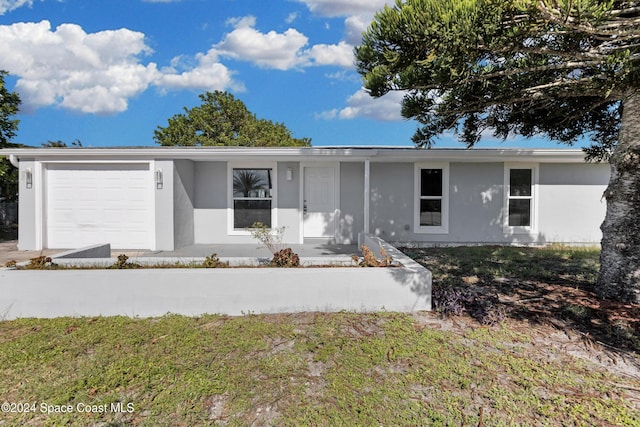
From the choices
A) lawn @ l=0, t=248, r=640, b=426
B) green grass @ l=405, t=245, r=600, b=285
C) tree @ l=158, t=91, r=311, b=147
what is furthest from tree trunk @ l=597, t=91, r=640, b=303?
tree @ l=158, t=91, r=311, b=147

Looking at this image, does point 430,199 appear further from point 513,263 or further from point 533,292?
point 533,292

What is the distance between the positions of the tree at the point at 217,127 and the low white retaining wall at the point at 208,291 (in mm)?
22315

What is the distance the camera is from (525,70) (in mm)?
4023

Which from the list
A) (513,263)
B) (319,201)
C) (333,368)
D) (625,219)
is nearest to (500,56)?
(625,219)

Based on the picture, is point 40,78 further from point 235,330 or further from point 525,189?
point 525,189

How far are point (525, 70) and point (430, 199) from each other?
5.45 m

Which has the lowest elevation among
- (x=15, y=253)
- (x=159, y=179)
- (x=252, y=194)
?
(x=15, y=253)

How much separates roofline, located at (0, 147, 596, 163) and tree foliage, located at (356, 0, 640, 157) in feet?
8.68

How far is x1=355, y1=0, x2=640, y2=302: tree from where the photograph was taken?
2963 millimetres

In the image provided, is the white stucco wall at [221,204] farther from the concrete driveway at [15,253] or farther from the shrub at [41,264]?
the shrub at [41,264]

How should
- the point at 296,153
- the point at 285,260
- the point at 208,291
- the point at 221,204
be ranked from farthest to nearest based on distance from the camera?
the point at 221,204 < the point at 296,153 < the point at 285,260 < the point at 208,291

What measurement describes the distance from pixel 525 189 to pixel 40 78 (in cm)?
2561

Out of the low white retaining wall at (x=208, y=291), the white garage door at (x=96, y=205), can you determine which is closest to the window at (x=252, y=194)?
the white garage door at (x=96, y=205)

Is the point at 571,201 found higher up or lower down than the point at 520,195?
lower down
